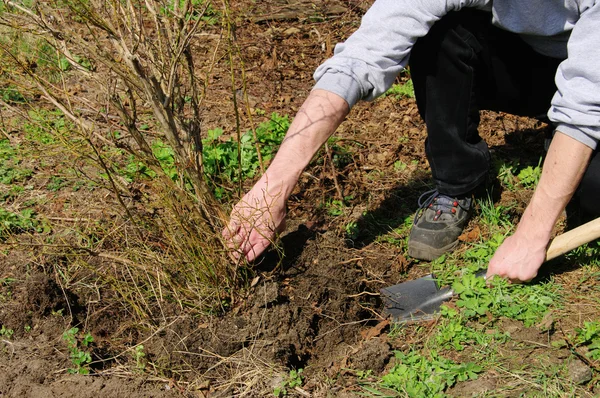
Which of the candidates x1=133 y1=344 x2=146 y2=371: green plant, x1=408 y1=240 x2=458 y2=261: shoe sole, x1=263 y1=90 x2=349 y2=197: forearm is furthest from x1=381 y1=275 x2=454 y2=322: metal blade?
x1=133 y1=344 x2=146 y2=371: green plant

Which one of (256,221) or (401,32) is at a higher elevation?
(401,32)

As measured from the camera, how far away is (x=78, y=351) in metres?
2.39

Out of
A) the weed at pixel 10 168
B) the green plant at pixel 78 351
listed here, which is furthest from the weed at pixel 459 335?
the weed at pixel 10 168

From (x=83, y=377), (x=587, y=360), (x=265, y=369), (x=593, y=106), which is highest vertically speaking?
(x=593, y=106)

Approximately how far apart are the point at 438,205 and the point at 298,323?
983 mm

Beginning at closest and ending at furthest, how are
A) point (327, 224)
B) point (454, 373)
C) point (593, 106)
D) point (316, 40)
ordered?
point (593, 106)
point (454, 373)
point (327, 224)
point (316, 40)

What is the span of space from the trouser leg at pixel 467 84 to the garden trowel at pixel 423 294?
518 millimetres

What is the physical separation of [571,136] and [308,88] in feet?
7.84

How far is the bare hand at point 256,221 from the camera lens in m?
2.32

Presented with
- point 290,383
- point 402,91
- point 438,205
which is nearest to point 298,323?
point 290,383

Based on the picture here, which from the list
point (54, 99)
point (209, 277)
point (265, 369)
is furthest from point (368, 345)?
point (54, 99)

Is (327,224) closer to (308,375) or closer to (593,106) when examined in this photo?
(308,375)

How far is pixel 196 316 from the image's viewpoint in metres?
2.49

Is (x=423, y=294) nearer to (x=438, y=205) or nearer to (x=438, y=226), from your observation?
(x=438, y=226)
